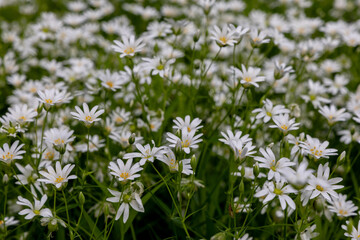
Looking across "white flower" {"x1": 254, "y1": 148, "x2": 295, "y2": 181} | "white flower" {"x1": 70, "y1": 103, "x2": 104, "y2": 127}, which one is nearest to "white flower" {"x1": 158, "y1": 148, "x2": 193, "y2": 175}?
"white flower" {"x1": 254, "y1": 148, "x2": 295, "y2": 181}

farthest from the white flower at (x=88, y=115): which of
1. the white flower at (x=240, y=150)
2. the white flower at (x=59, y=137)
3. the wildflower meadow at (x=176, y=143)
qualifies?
the white flower at (x=240, y=150)

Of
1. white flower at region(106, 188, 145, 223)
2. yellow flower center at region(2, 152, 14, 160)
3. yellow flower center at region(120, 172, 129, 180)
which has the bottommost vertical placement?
white flower at region(106, 188, 145, 223)

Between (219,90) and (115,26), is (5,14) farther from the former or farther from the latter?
(219,90)

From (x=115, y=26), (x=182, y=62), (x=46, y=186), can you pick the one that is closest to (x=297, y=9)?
(x=182, y=62)

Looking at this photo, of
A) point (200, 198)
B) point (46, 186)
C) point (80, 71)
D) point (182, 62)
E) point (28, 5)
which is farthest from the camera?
point (28, 5)

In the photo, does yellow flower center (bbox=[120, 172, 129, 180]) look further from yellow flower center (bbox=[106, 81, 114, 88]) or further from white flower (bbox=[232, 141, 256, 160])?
yellow flower center (bbox=[106, 81, 114, 88])

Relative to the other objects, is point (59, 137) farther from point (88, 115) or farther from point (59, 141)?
point (88, 115)

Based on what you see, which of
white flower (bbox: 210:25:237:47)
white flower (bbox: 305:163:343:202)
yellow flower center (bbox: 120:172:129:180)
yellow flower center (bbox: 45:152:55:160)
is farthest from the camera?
white flower (bbox: 210:25:237:47)

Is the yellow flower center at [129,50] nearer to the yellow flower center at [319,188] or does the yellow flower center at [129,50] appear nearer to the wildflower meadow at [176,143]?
the wildflower meadow at [176,143]
